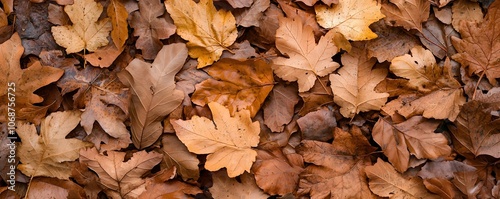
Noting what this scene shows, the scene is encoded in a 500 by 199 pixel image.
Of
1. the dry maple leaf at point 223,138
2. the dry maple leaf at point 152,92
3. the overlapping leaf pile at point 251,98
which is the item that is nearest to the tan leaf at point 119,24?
the overlapping leaf pile at point 251,98

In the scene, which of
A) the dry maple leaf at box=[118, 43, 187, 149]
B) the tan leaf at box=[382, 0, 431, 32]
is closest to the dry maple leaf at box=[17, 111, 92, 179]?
the dry maple leaf at box=[118, 43, 187, 149]

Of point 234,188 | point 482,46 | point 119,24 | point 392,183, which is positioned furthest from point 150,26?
point 482,46

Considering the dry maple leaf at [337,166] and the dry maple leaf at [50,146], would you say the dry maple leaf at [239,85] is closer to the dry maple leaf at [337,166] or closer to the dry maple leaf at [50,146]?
the dry maple leaf at [337,166]

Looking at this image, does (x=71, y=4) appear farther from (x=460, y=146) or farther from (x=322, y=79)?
(x=460, y=146)

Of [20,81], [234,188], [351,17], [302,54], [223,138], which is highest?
[351,17]

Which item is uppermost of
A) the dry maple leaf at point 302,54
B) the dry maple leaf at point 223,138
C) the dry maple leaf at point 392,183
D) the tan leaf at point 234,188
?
the dry maple leaf at point 302,54

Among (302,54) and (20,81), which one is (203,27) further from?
(20,81)

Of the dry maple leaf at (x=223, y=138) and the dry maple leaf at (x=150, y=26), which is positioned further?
the dry maple leaf at (x=150, y=26)
